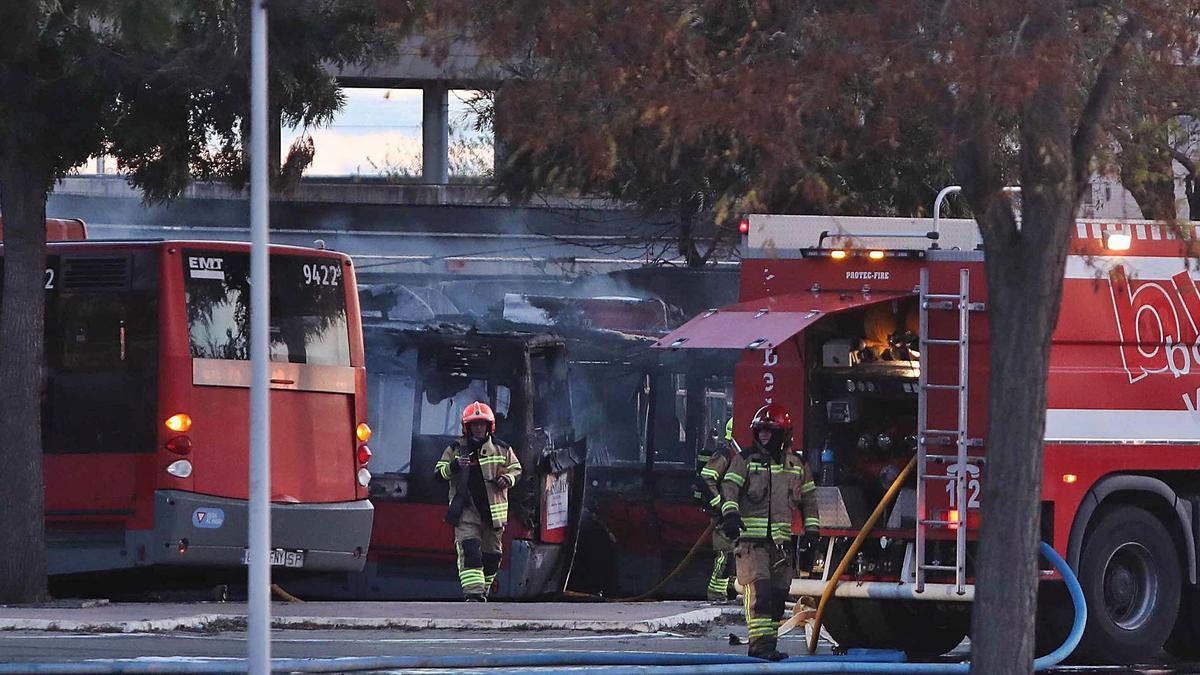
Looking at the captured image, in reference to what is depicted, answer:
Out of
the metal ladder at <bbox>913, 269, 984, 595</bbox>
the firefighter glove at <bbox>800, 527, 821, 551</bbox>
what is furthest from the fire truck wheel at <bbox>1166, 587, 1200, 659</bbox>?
the firefighter glove at <bbox>800, 527, 821, 551</bbox>

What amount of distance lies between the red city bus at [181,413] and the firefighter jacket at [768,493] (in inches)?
193

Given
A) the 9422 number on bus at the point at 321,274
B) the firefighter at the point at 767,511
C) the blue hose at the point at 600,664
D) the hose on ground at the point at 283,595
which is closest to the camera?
the blue hose at the point at 600,664

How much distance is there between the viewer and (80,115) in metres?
14.4

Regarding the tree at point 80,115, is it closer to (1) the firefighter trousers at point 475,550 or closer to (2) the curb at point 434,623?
(2) the curb at point 434,623

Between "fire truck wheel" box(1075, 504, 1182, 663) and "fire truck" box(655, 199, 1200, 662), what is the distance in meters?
0.01

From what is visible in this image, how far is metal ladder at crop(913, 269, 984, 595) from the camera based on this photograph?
11859 mm

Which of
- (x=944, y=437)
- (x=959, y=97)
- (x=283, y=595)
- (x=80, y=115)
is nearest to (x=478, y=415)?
(x=283, y=595)

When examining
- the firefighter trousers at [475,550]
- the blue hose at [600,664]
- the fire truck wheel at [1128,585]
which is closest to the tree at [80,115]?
the firefighter trousers at [475,550]

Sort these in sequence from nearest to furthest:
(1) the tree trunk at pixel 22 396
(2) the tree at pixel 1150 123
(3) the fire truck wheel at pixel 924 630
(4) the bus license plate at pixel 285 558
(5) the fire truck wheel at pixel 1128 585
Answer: (2) the tree at pixel 1150 123, (5) the fire truck wheel at pixel 1128 585, (3) the fire truck wheel at pixel 924 630, (1) the tree trunk at pixel 22 396, (4) the bus license plate at pixel 285 558

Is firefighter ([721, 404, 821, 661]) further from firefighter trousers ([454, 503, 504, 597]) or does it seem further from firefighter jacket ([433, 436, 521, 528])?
firefighter trousers ([454, 503, 504, 597])

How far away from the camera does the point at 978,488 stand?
1195 cm

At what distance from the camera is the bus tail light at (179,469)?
1539 centimetres

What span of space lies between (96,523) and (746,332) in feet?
21.1

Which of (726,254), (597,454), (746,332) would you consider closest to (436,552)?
(597,454)
